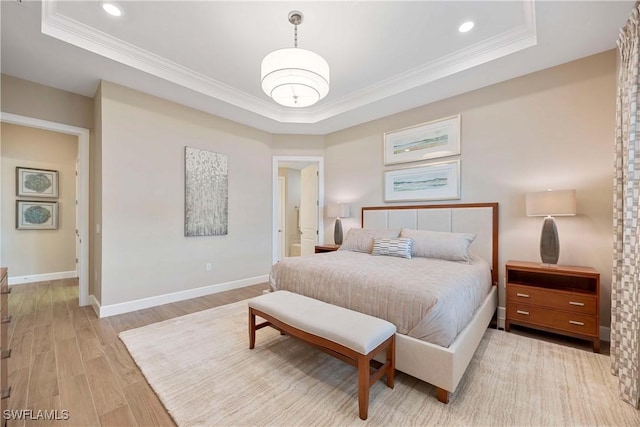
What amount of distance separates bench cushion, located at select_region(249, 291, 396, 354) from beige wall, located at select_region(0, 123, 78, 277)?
5.13 meters

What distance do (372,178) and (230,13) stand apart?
2.92m

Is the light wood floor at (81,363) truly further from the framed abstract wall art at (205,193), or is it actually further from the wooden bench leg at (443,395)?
the wooden bench leg at (443,395)

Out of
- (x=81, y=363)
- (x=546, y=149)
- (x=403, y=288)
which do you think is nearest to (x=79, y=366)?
(x=81, y=363)

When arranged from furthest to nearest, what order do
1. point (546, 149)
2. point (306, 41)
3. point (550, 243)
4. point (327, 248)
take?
point (327, 248) → point (546, 149) → point (306, 41) → point (550, 243)

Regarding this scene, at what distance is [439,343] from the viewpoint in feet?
5.36

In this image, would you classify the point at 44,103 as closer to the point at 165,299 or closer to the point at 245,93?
the point at 245,93

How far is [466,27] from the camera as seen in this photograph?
8.02ft

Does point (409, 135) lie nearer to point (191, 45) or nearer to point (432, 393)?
point (191, 45)

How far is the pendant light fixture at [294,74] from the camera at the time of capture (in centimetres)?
197

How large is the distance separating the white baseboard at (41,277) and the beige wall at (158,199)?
3016 millimetres

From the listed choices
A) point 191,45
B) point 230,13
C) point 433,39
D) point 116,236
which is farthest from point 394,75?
point 116,236

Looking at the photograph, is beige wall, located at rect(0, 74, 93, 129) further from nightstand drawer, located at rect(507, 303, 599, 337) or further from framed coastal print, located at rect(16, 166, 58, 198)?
nightstand drawer, located at rect(507, 303, 599, 337)

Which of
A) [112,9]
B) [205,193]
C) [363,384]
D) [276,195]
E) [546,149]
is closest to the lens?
[363,384]

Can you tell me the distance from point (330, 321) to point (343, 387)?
19.4 inches
